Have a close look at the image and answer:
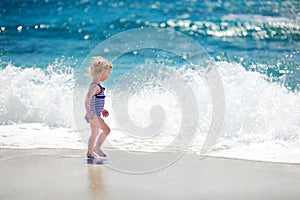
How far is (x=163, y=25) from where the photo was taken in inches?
671

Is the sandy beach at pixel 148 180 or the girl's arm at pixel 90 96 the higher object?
the girl's arm at pixel 90 96

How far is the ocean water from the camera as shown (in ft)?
20.5

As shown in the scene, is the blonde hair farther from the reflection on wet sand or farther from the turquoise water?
the turquoise water

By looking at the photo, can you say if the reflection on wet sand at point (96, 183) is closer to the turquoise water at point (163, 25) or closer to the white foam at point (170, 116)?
the white foam at point (170, 116)

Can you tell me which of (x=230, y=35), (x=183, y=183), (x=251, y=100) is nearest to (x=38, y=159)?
(x=183, y=183)

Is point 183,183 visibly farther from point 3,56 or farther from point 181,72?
point 3,56

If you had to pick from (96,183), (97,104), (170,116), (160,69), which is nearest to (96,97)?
(97,104)

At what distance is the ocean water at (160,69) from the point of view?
6.26 meters

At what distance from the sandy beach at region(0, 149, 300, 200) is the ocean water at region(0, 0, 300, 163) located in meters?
0.52

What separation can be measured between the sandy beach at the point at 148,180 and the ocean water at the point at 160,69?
1.70ft

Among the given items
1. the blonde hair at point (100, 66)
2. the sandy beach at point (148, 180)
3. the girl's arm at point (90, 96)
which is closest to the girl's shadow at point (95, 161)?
the sandy beach at point (148, 180)

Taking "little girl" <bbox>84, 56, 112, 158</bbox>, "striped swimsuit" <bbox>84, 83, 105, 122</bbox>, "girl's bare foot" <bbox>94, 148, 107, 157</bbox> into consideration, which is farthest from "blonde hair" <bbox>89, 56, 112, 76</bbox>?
"girl's bare foot" <bbox>94, 148, 107, 157</bbox>

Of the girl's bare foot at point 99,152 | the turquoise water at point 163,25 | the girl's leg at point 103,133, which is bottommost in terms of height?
the girl's bare foot at point 99,152

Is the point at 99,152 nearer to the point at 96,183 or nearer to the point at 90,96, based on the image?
the point at 90,96
